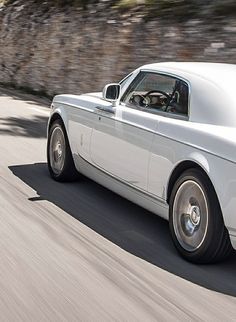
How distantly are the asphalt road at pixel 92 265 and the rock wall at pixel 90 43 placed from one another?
5351 mm

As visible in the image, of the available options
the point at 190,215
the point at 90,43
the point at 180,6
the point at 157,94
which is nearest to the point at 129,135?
the point at 157,94

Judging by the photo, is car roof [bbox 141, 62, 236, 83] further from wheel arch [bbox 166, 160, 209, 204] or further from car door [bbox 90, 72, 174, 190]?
wheel arch [bbox 166, 160, 209, 204]

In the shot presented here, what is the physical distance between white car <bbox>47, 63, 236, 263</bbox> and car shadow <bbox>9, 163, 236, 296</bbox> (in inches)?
6.3

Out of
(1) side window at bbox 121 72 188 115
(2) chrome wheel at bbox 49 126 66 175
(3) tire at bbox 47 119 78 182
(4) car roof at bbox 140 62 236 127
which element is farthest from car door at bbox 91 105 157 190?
(2) chrome wheel at bbox 49 126 66 175

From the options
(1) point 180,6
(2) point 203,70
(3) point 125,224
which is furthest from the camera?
(1) point 180,6

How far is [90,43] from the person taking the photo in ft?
A: 50.4

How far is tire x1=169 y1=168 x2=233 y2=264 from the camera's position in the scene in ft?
15.1

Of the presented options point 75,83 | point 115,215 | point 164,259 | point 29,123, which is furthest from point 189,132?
point 75,83

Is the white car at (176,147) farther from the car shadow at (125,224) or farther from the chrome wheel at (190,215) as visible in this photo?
the car shadow at (125,224)

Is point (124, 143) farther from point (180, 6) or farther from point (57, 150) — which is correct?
point (180, 6)

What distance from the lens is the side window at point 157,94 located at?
5.30 m

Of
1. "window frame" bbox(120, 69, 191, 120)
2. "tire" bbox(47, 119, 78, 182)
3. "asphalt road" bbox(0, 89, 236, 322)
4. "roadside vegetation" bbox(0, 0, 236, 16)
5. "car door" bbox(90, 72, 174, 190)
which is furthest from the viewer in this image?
"roadside vegetation" bbox(0, 0, 236, 16)

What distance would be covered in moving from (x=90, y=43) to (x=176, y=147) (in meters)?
10.8

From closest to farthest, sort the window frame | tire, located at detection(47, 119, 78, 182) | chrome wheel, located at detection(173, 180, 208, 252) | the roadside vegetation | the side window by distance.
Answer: chrome wheel, located at detection(173, 180, 208, 252) → the window frame → the side window → tire, located at detection(47, 119, 78, 182) → the roadside vegetation
